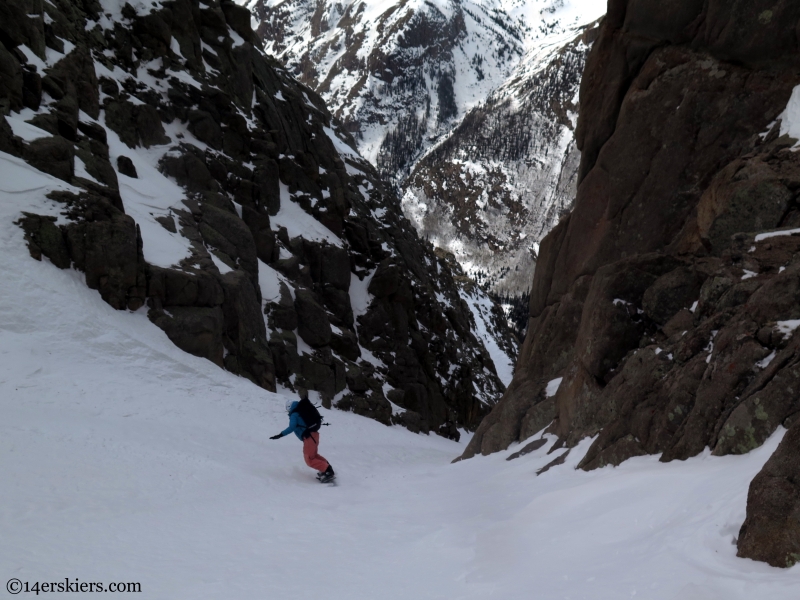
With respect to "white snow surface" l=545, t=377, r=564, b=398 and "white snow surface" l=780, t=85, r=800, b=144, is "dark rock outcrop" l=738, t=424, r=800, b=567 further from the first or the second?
"white snow surface" l=545, t=377, r=564, b=398

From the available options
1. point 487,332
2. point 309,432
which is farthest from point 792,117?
point 487,332

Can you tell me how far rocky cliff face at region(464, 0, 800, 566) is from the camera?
24.8 feet

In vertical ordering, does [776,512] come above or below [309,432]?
above

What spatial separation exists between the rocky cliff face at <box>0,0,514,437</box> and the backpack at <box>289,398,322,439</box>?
1235 centimetres

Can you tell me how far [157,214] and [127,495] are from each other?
22868 mm

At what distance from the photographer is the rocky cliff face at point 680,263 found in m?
7.57

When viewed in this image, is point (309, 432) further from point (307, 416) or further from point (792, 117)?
point (792, 117)

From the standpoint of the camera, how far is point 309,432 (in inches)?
460

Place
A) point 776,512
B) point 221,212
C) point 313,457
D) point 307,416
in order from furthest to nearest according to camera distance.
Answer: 1. point 221,212
2. point 307,416
3. point 313,457
4. point 776,512

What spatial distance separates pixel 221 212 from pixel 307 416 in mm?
23795

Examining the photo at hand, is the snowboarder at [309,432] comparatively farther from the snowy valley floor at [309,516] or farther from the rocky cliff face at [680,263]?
the rocky cliff face at [680,263]

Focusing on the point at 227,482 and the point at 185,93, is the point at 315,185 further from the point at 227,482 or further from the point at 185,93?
the point at 227,482

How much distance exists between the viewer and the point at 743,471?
610 centimetres

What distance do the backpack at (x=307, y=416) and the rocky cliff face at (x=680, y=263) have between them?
5.25 metres
